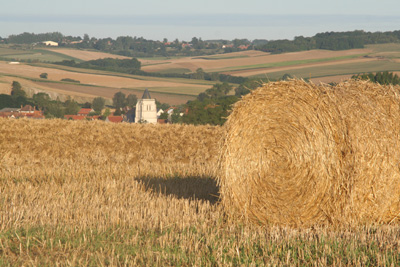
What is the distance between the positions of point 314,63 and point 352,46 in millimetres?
25730

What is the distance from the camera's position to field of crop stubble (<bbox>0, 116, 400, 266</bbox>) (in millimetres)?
6543

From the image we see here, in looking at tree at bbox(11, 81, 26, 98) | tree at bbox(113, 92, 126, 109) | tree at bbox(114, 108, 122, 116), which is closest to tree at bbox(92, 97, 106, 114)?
tree at bbox(114, 108, 122, 116)

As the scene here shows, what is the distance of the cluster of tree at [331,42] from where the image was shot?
140 m

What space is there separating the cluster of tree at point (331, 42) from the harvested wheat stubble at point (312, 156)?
135 metres

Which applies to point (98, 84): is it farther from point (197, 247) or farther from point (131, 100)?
point (197, 247)

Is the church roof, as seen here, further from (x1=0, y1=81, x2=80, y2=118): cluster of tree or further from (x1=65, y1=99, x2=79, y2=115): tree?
(x1=65, y1=99, x2=79, y2=115): tree

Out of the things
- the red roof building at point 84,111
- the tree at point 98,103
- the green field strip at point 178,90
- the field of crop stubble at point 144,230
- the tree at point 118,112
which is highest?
the field of crop stubble at point 144,230

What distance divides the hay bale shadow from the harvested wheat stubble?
1879 mm

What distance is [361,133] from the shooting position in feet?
26.2

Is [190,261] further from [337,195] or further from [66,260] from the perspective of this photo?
[337,195]

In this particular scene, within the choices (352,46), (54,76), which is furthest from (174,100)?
(352,46)

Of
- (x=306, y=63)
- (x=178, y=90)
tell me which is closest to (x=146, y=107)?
(x=178, y=90)

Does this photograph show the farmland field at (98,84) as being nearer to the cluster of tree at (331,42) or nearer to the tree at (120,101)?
the tree at (120,101)

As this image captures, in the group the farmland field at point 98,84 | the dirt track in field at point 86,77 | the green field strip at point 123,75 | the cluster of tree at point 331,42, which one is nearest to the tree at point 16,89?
the farmland field at point 98,84
